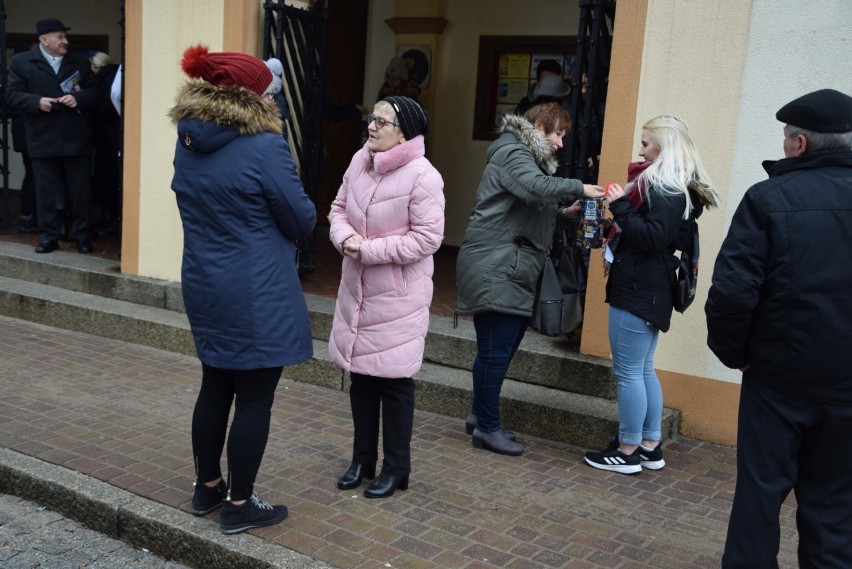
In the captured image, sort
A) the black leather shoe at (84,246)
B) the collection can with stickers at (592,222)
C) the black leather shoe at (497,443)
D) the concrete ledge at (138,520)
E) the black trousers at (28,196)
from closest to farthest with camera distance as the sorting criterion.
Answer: the concrete ledge at (138,520), the collection can with stickers at (592,222), the black leather shoe at (497,443), the black leather shoe at (84,246), the black trousers at (28,196)

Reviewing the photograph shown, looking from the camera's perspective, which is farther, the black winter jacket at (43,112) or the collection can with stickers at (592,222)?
the black winter jacket at (43,112)

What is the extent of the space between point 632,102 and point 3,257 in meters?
5.82

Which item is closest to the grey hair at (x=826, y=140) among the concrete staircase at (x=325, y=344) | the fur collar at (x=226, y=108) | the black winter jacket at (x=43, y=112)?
the fur collar at (x=226, y=108)

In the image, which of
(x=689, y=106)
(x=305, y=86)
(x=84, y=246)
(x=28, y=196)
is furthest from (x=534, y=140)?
(x=28, y=196)

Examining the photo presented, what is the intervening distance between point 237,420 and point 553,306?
188 centimetres

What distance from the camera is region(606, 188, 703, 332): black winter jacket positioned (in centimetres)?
457

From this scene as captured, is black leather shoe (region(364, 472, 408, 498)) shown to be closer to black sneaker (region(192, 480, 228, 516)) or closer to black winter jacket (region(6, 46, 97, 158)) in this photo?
black sneaker (region(192, 480, 228, 516))

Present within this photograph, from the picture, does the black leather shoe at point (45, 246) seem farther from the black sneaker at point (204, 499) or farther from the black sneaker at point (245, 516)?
the black sneaker at point (245, 516)

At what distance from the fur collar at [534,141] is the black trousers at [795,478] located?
78.2 inches

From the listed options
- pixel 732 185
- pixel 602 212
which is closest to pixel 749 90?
pixel 732 185

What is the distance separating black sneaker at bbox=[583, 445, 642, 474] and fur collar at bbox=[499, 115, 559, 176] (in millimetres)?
1504

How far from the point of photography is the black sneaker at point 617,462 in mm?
5055

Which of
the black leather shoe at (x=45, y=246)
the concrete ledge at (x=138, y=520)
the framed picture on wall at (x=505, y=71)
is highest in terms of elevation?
the framed picture on wall at (x=505, y=71)

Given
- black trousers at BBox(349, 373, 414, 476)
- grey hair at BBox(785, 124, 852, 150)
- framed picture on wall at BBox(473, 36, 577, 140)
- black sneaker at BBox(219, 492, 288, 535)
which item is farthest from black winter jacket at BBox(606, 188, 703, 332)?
framed picture on wall at BBox(473, 36, 577, 140)
